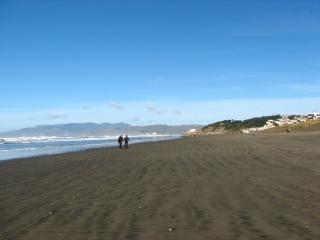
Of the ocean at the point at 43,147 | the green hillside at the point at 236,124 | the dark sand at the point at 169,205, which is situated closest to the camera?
the dark sand at the point at 169,205

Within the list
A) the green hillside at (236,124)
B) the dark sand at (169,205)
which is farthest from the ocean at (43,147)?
the green hillside at (236,124)

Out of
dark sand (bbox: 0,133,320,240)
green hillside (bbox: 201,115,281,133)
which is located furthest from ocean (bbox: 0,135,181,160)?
green hillside (bbox: 201,115,281,133)

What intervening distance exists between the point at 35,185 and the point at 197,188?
6.10m

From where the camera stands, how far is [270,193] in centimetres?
1181

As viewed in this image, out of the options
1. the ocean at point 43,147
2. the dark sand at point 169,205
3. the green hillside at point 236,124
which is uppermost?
the green hillside at point 236,124

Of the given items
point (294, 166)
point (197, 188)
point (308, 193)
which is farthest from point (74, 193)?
point (294, 166)

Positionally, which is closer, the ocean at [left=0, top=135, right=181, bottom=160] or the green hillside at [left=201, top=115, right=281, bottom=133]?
the ocean at [left=0, top=135, right=181, bottom=160]

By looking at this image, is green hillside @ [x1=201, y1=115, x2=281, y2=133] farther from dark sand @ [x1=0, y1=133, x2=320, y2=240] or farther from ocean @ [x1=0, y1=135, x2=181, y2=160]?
dark sand @ [x1=0, y1=133, x2=320, y2=240]

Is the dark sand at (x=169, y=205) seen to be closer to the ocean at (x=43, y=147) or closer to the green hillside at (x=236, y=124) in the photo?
the ocean at (x=43, y=147)

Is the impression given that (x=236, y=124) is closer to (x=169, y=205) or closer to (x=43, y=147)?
(x=43, y=147)

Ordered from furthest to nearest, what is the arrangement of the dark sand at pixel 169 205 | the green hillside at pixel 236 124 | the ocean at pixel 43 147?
the green hillside at pixel 236 124, the ocean at pixel 43 147, the dark sand at pixel 169 205

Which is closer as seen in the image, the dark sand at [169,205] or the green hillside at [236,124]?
the dark sand at [169,205]

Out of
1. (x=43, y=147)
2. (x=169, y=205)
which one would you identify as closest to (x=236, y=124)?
(x=43, y=147)

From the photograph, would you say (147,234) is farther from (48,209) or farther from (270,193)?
(270,193)
